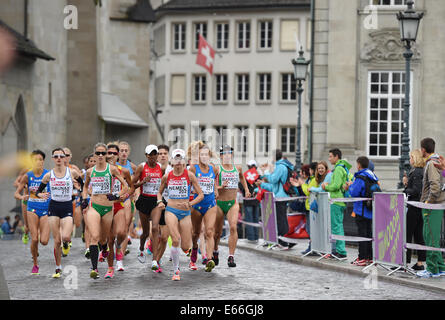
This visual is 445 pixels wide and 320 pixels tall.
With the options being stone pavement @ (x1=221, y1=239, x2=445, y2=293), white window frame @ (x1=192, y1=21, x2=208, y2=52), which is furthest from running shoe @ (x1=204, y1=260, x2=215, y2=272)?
white window frame @ (x1=192, y1=21, x2=208, y2=52)

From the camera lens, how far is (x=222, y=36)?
2766 inches

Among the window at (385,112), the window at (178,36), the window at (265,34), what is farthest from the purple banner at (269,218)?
the window at (178,36)

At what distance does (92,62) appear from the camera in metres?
41.4

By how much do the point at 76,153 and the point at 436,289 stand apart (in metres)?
30.1

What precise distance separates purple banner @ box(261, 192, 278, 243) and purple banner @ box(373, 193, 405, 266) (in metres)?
5.10

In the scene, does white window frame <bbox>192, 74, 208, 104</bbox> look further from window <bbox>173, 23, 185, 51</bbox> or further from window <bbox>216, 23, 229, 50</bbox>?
window <bbox>216, 23, 229, 50</bbox>

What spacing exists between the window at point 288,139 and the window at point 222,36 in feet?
24.5

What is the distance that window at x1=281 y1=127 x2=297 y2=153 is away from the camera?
6856cm

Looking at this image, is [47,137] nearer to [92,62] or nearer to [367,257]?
[92,62]

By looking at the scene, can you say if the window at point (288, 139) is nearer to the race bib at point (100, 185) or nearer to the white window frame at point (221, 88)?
the white window frame at point (221, 88)

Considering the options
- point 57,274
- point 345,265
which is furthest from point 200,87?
point 57,274

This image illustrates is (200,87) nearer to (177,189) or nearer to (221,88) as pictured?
(221,88)
